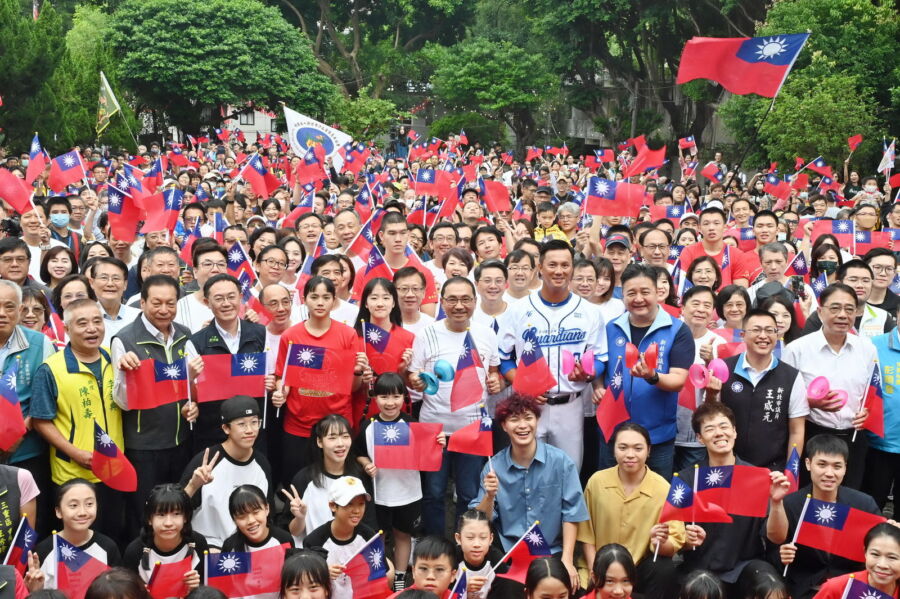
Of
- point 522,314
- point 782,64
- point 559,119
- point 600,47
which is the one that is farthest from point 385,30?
point 522,314

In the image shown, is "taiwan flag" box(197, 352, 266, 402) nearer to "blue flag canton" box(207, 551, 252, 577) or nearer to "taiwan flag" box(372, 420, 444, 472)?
"taiwan flag" box(372, 420, 444, 472)

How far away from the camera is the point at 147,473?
5.20 metres

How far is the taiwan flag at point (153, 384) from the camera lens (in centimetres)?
504

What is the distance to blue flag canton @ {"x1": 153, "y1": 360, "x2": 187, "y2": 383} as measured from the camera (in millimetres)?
5094

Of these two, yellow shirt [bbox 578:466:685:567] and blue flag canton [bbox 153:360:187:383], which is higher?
blue flag canton [bbox 153:360:187:383]

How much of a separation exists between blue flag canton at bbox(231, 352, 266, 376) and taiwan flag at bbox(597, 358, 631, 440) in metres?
2.01

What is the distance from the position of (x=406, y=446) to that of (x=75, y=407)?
1805 millimetres

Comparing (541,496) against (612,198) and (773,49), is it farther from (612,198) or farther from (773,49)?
(773,49)

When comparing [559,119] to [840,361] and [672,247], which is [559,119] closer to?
[672,247]

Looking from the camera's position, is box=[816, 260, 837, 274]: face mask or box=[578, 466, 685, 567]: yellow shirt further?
box=[816, 260, 837, 274]: face mask

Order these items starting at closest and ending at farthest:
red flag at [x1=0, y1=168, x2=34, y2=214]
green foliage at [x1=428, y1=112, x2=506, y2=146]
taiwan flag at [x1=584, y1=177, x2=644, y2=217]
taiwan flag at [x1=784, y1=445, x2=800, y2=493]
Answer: taiwan flag at [x1=784, y1=445, x2=800, y2=493]
red flag at [x1=0, y1=168, x2=34, y2=214]
taiwan flag at [x1=584, y1=177, x2=644, y2=217]
green foliage at [x1=428, y1=112, x2=506, y2=146]

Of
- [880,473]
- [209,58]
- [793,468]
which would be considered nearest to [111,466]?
[793,468]

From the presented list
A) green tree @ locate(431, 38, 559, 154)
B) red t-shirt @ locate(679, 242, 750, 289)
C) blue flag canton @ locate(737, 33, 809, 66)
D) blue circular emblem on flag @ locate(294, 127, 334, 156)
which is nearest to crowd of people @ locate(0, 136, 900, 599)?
red t-shirt @ locate(679, 242, 750, 289)

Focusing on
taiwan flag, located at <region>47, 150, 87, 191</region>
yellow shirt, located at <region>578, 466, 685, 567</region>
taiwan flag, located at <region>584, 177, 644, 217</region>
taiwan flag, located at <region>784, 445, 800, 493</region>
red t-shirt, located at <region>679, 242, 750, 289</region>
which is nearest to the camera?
taiwan flag, located at <region>784, 445, 800, 493</region>
